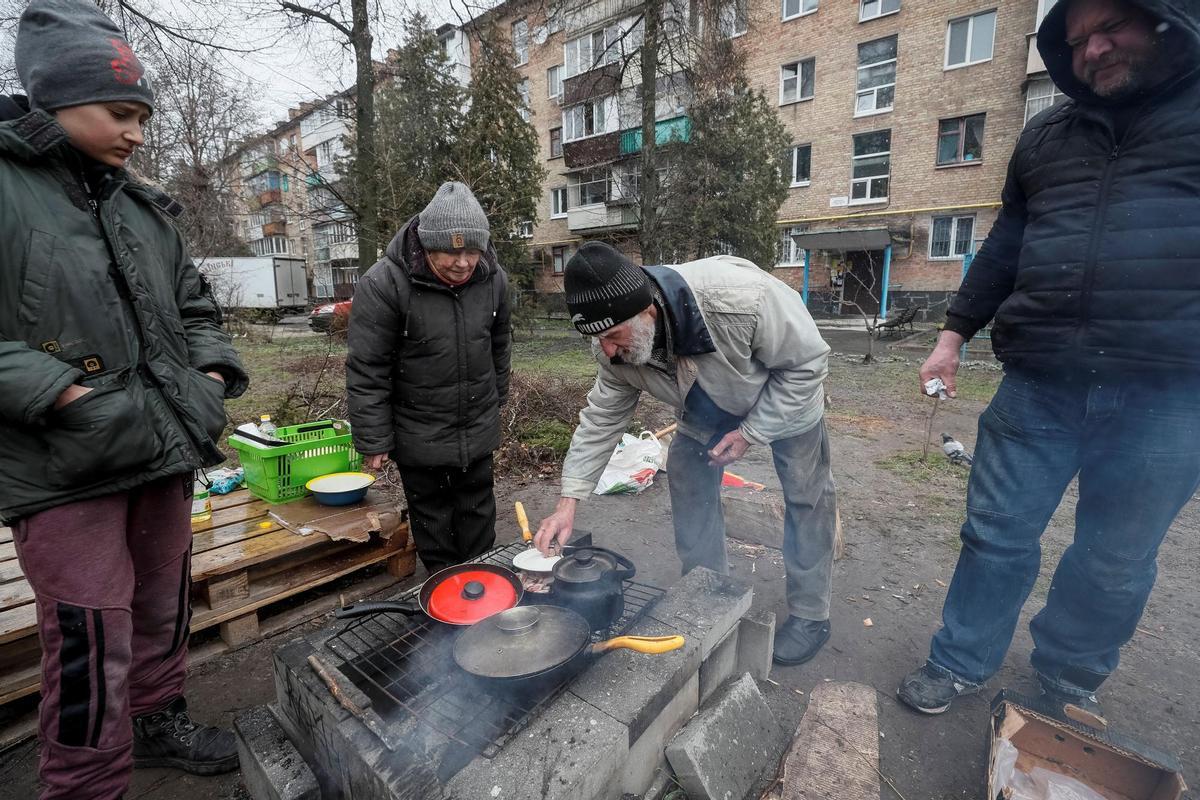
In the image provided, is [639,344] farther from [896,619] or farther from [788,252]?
[788,252]

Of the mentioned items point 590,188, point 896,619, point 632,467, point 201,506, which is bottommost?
point 896,619

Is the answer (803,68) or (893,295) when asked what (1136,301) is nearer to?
(893,295)

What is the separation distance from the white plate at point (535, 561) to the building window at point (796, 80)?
66.4 feet

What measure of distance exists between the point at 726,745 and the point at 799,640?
87 cm

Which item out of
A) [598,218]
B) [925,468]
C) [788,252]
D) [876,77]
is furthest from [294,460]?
[598,218]

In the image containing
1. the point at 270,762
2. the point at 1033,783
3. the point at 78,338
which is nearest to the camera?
the point at 78,338

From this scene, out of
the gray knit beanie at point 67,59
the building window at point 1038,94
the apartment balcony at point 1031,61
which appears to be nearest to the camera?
the gray knit beanie at point 67,59

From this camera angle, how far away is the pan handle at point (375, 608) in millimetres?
1749

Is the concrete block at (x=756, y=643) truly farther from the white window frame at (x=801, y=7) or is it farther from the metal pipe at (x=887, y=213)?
the white window frame at (x=801, y=7)

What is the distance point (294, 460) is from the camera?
324 centimetres

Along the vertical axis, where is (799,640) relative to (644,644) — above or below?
below

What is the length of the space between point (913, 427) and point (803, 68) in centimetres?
1658

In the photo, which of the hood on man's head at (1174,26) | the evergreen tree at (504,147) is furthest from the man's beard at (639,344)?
the evergreen tree at (504,147)

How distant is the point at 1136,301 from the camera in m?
1.67
